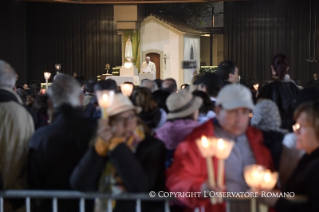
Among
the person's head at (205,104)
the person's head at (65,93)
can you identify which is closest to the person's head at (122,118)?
the person's head at (65,93)

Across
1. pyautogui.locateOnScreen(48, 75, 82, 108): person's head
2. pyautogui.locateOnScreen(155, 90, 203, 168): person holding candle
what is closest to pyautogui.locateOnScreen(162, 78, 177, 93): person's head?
pyautogui.locateOnScreen(155, 90, 203, 168): person holding candle

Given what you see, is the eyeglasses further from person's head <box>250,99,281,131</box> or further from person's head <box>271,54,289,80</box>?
person's head <box>271,54,289,80</box>

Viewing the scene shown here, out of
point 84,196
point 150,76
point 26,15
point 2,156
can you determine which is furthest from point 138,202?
point 26,15

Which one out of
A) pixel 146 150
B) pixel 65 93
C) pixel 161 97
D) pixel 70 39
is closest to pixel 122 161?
pixel 146 150

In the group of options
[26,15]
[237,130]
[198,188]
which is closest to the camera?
[198,188]

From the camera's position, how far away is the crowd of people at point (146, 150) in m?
3.06

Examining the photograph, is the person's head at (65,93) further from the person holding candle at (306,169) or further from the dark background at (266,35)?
the dark background at (266,35)

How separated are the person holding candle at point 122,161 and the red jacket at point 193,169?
0.12 metres

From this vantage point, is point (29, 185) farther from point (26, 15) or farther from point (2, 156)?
point (26, 15)

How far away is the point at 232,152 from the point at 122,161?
631mm

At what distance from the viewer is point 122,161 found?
3070mm

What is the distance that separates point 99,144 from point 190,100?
1.11 m

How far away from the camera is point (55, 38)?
24422 millimetres

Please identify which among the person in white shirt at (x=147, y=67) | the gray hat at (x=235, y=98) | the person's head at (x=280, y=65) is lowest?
the gray hat at (x=235, y=98)
